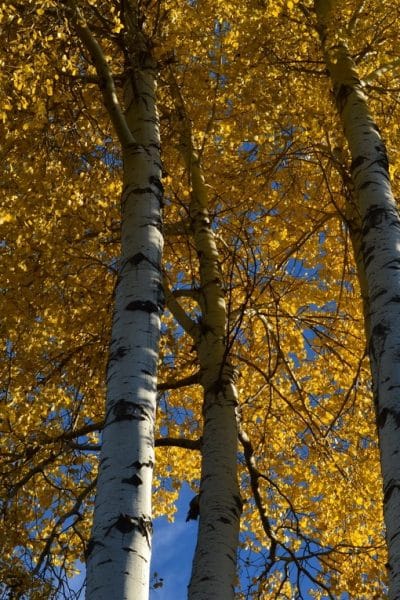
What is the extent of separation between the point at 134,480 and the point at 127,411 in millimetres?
354

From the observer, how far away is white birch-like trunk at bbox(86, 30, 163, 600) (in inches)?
102

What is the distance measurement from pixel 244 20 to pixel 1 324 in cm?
375

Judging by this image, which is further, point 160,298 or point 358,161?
point 358,161

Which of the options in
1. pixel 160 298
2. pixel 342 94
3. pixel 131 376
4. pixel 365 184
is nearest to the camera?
pixel 131 376

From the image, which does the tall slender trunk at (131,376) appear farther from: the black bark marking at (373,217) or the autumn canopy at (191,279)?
the black bark marking at (373,217)

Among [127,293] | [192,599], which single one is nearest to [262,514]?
[192,599]

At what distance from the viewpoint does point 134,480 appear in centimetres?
283

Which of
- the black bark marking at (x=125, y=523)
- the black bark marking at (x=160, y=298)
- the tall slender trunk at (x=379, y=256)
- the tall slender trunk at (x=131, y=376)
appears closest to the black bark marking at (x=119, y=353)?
the tall slender trunk at (x=131, y=376)

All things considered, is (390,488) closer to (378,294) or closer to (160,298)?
(378,294)

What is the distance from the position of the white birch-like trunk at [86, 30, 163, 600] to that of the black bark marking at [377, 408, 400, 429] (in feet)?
3.53

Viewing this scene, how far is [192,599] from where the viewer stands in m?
3.90


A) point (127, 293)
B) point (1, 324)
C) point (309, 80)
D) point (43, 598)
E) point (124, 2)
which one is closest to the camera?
point (127, 293)

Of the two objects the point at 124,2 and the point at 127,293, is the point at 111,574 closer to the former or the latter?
the point at 127,293

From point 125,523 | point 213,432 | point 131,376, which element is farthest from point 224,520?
point 125,523
